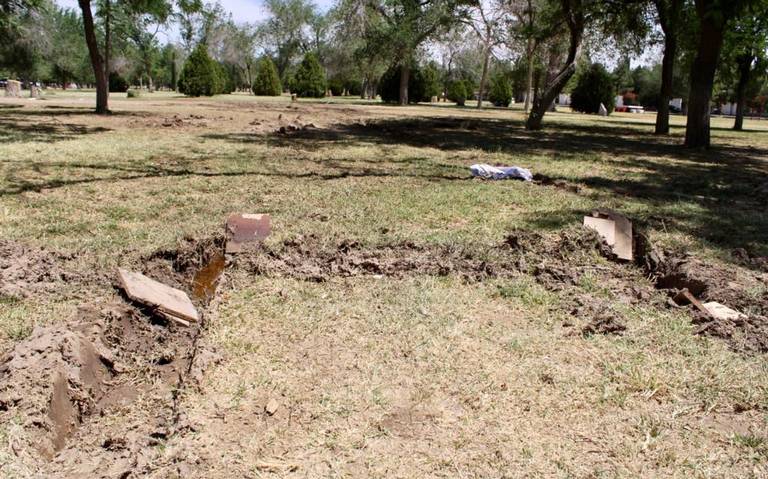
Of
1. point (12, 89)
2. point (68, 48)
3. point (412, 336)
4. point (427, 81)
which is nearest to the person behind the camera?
point (412, 336)

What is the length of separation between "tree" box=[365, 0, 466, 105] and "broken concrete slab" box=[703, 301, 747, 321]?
27.5 metres

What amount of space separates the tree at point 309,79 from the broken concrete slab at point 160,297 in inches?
1496

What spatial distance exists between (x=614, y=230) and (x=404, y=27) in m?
27.2

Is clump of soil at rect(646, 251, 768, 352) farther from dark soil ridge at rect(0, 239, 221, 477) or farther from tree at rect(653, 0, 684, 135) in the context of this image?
tree at rect(653, 0, 684, 135)

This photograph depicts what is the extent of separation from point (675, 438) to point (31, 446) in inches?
97.5

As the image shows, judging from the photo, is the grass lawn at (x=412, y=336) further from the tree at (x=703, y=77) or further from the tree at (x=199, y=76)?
the tree at (x=199, y=76)

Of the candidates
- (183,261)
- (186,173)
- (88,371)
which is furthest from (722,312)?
(186,173)

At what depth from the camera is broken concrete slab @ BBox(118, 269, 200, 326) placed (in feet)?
10.4

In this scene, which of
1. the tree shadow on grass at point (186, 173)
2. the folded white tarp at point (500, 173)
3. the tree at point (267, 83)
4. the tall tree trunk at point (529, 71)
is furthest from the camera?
the tree at point (267, 83)

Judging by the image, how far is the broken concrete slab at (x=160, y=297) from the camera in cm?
316

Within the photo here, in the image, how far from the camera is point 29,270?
12.0 feet

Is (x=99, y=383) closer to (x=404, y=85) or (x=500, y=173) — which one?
(x=500, y=173)

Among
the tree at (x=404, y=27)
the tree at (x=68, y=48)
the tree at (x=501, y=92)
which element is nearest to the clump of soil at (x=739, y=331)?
the tree at (x=404, y=27)

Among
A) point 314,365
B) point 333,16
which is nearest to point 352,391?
point 314,365
